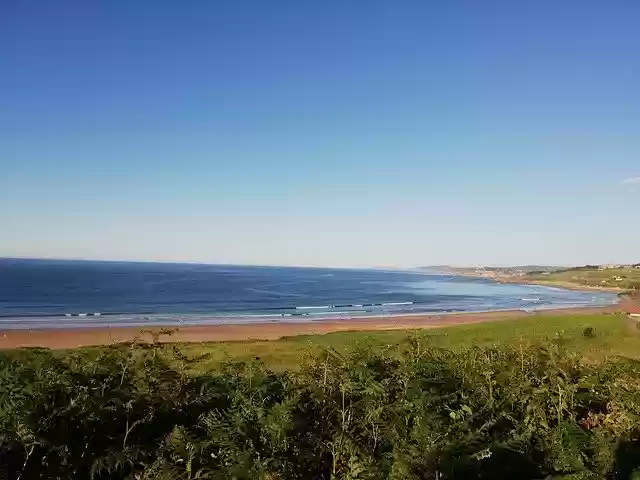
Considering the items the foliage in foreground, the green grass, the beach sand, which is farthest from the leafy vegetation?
the beach sand

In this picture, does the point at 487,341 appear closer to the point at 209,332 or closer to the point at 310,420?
the point at 209,332

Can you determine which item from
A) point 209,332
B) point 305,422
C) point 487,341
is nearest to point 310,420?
point 305,422

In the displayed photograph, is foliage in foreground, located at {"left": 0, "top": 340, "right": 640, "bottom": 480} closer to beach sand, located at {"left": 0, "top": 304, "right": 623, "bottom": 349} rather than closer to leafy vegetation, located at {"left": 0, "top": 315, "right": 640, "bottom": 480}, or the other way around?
leafy vegetation, located at {"left": 0, "top": 315, "right": 640, "bottom": 480}

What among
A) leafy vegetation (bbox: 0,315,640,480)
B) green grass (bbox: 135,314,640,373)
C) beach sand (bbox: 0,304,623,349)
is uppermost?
leafy vegetation (bbox: 0,315,640,480)

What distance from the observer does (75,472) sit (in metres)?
5.63

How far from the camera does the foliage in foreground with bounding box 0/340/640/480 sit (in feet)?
18.0

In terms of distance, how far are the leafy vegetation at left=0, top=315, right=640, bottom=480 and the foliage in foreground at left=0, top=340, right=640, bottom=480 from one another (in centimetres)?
2

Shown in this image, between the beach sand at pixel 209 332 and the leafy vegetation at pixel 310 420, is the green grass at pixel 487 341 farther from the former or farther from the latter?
the leafy vegetation at pixel 310 420

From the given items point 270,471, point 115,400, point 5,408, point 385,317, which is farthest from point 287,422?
point 385,317

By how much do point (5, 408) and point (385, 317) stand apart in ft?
178

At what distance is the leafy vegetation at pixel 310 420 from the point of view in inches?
217

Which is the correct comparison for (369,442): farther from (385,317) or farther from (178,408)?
(385,317)

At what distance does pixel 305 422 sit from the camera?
6.64 m

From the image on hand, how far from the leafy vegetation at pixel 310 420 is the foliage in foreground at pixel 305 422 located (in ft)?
0.06
